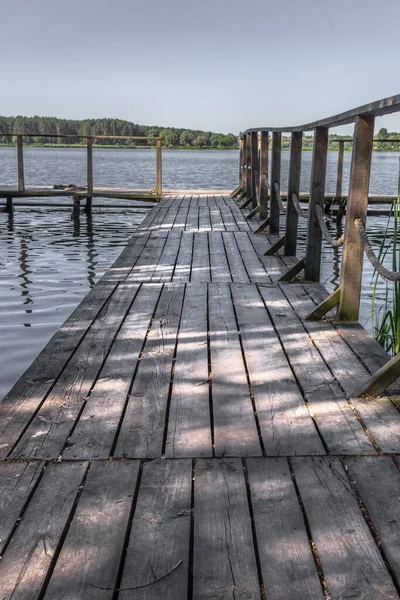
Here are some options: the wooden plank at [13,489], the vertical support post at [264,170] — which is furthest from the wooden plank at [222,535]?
the vertical support post at [264,170]

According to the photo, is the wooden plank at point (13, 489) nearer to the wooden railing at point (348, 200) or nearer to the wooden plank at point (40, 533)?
the wooden plank at point (40, 533)

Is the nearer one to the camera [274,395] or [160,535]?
[160,535]

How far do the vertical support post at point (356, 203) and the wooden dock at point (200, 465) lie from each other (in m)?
0.25

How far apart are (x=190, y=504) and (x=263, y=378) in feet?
3.80

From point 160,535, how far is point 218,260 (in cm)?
475

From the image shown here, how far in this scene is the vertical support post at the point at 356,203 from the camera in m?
3.72

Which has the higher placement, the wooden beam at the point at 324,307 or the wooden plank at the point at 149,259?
the wooden beam at the point at 324,307

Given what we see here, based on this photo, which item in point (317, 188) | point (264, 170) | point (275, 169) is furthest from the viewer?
Answer: point (264, 170)

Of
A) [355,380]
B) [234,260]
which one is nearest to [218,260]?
[234,260]

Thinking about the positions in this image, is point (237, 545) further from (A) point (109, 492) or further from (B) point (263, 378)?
(B) point (263, 378)

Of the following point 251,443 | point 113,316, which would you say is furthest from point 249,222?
point 251,443

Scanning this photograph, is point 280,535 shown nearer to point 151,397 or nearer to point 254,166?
point 151,397

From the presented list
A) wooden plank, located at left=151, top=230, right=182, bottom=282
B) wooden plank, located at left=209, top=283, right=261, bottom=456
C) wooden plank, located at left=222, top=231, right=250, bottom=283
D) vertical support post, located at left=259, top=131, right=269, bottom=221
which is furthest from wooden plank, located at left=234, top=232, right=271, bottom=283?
wooden plank, located at left=209, top=283, right=261, bottom=456

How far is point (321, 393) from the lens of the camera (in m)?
2.95
